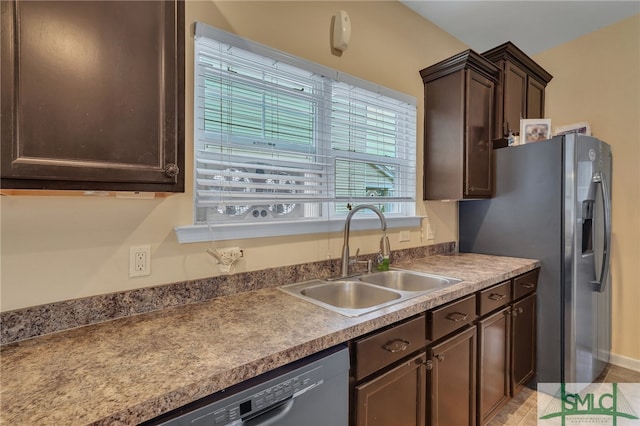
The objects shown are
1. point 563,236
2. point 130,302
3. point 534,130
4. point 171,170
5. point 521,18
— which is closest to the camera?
point 171,170

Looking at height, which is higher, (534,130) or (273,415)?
(534,130)

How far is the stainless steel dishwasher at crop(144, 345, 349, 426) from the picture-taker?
773 mm

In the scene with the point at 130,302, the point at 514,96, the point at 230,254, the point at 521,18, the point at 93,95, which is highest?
the point at 521,18

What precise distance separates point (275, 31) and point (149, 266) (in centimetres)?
126

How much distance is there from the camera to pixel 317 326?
108cm

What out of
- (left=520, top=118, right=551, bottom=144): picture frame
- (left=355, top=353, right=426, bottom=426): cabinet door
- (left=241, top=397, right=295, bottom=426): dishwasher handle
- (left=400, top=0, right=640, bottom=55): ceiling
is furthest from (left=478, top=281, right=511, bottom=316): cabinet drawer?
(left=400, top=0, right=640, bottom=55): ceiling

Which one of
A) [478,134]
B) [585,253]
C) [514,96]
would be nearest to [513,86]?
[514,96]

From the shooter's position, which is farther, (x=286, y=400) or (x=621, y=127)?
(x=621, y=127)

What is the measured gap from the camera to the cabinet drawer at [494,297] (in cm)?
174

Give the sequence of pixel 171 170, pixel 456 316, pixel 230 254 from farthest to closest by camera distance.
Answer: pixel 456 316 < pixel 230 254 < pixel 171 170

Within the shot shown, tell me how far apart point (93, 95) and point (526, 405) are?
284 cm

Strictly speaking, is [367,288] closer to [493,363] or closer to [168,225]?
[493,363]

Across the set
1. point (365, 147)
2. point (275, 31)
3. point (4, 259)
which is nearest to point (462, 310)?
point (365, 147)

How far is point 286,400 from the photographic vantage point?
0.92 metres
